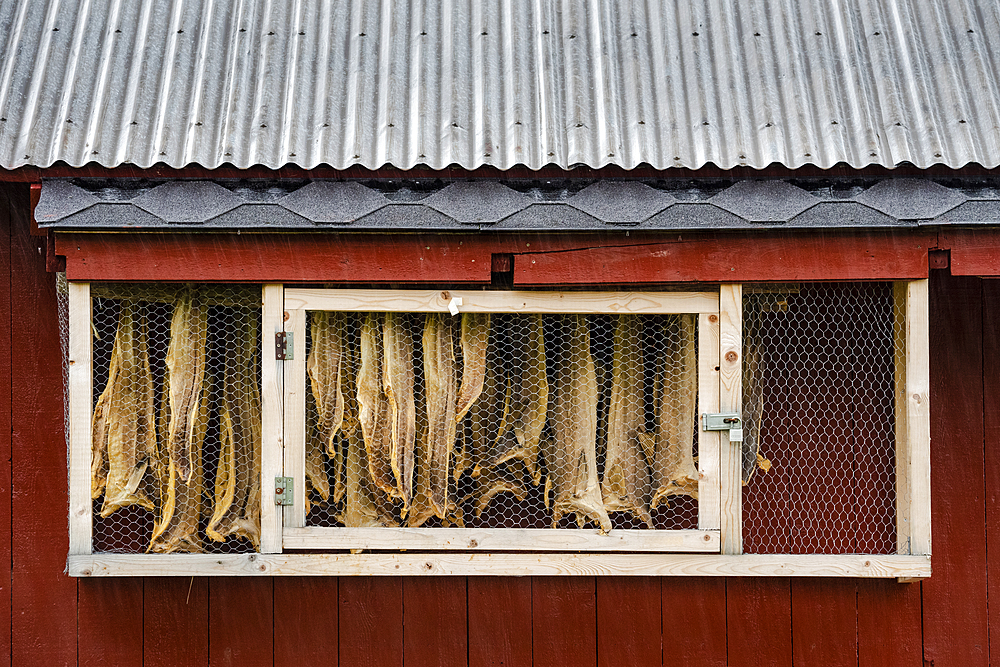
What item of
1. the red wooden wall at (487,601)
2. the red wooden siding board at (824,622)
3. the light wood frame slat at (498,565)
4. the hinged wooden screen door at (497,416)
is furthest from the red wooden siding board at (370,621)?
the red wooden siding board at (824,622)

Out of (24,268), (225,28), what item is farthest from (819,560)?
(24,268)

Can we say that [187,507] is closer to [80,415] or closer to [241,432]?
[241,432]

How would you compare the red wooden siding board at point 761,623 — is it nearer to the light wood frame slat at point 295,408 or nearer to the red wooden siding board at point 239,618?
the light wood frame slat at point 295,408

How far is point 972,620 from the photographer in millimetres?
3076

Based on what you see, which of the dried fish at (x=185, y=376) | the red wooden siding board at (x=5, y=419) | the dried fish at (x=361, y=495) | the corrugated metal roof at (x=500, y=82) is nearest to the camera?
the corrugated metal roof at (x=500, y=82)

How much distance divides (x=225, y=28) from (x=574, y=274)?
163 cm

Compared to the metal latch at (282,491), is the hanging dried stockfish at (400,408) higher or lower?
higher

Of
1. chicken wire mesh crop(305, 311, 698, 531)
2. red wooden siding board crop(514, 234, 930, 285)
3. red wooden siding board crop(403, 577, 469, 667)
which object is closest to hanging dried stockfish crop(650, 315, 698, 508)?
chicken wire mesh crop(305, 311, 698, 531)

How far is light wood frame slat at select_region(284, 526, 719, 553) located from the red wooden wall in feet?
1.39

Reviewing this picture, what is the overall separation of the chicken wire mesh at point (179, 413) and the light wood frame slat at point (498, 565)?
14cm

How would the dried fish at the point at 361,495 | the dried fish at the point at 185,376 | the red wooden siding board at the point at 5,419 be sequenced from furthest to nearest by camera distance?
the red wooden siding board at the point at 5,419 < the dried fish at the point at 361,495 < the dried fish at the point at 185,376

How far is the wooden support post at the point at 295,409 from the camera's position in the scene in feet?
8.73

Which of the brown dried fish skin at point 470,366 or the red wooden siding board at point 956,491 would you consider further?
the red wooden siding board at point 956,491

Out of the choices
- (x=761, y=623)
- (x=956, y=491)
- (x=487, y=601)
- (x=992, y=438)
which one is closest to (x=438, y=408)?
(x=487, y=601)
